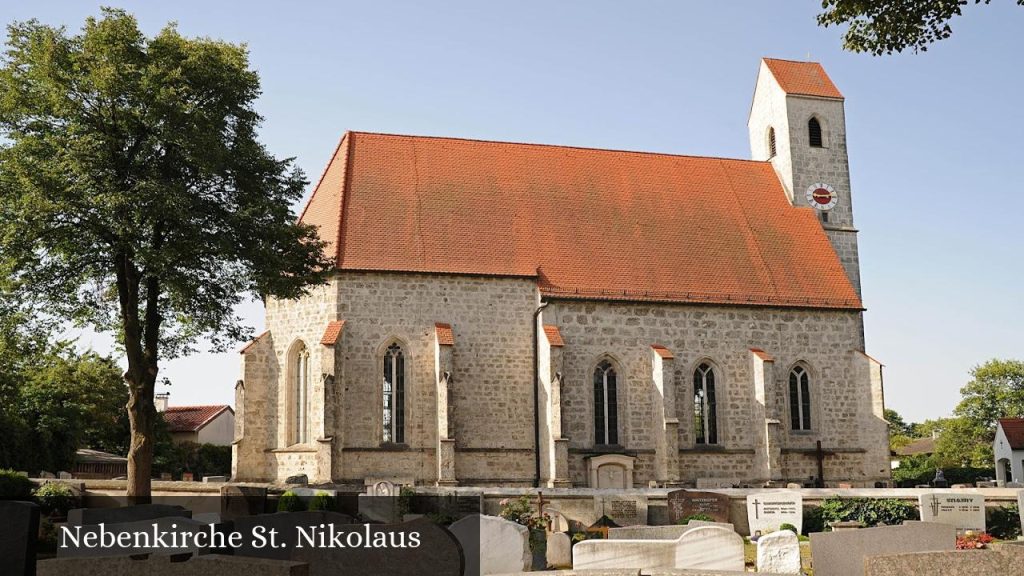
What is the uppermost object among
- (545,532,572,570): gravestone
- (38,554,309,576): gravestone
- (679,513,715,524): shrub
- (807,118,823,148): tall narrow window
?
(807,118,823,148): tall narrow window

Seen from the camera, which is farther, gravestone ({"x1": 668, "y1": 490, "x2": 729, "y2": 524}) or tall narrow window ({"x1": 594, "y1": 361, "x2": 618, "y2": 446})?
tall narrow window ({"x1": 594, "y1": 361, "x2": 618, "y2": 446})

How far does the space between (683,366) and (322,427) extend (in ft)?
32.8

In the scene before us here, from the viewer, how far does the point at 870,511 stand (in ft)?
61.8

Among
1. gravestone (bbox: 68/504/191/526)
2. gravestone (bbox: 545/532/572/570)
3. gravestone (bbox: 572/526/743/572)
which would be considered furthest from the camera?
gravestone (bbox: 545/532/572/570)

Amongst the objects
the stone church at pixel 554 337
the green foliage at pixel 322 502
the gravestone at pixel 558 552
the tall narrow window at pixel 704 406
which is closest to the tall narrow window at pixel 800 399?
the stone church at pixel 554 337

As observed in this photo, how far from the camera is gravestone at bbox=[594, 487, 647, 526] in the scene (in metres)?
18.8

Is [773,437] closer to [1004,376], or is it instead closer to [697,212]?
[697,212]

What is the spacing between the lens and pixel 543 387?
2636 centimetres

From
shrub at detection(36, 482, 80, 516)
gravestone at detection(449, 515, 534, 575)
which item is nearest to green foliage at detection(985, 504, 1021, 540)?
gravestone at detection(449, 515, 534, 575)

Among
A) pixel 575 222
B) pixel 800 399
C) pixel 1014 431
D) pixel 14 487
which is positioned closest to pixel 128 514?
pixel 14 487

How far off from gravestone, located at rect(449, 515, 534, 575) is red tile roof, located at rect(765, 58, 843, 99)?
24.0 metres

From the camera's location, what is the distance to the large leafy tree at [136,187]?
17.9 metres

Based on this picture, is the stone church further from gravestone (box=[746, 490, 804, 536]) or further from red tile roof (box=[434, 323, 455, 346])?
gravestone (box=[746, 490, 804, 536])

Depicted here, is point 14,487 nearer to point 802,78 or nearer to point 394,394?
point 394,394
